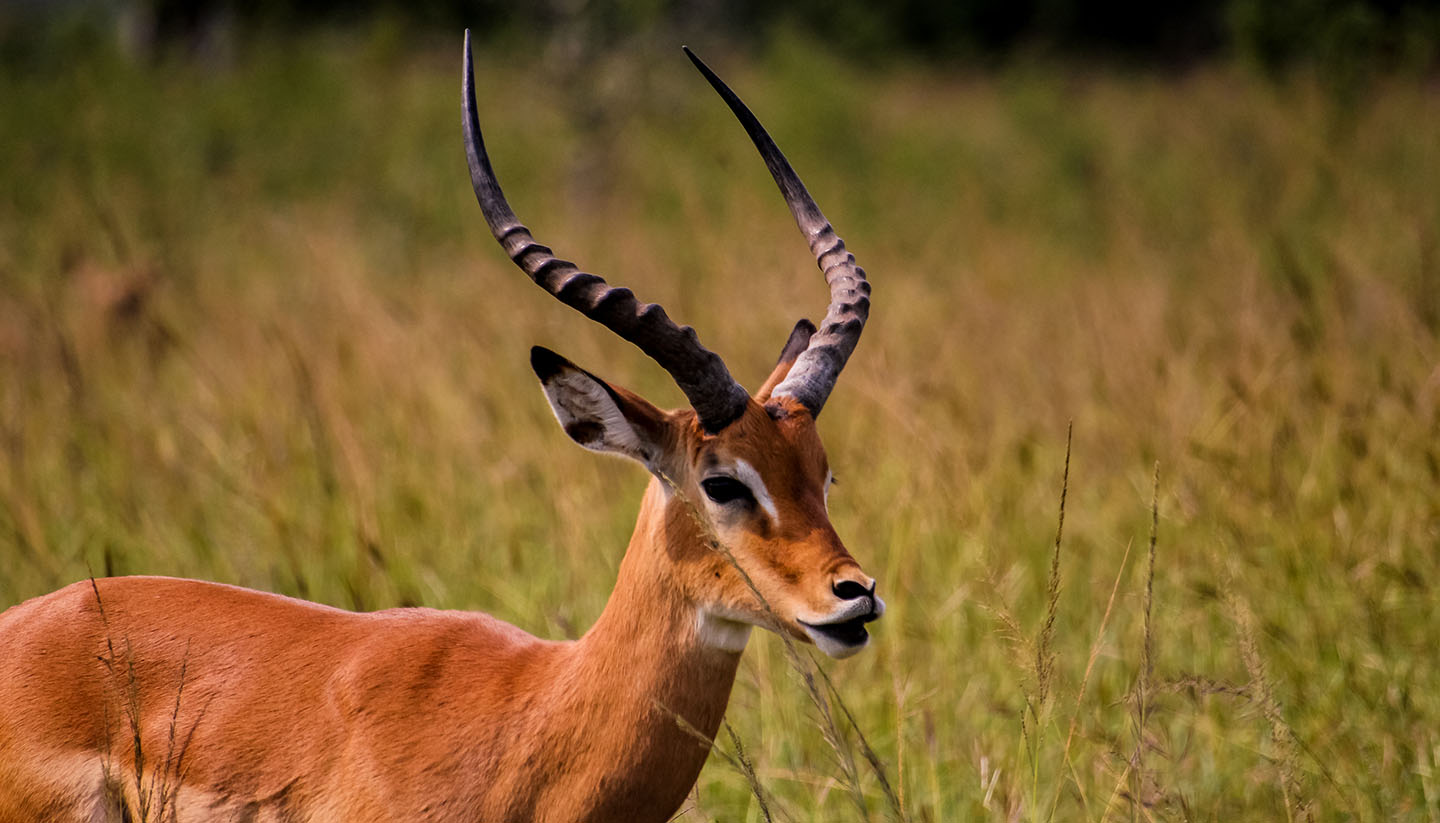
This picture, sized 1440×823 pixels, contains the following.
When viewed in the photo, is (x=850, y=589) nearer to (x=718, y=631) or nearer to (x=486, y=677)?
(x=718, y=631)

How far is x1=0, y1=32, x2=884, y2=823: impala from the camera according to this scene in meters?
2.48

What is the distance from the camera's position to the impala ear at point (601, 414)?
2.49m

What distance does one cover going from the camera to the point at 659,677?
8.43ft

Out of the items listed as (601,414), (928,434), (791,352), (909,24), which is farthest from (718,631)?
(909,24)

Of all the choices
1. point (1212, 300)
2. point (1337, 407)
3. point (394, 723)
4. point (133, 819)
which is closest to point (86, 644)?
point (133, 819)

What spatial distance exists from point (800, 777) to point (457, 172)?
1090 centimetres

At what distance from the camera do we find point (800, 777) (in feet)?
11.0

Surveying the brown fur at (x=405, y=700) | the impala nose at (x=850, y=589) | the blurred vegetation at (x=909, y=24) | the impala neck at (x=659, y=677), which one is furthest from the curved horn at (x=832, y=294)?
the blurred vegetation at (x=909, y=24)

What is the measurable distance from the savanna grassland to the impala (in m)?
0.45

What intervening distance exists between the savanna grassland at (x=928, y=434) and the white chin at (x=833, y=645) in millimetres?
245

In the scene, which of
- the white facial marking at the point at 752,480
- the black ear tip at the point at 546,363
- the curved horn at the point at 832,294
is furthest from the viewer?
the curved horn at the point at 832,294

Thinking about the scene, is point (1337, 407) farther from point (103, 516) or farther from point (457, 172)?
point (457, 172)

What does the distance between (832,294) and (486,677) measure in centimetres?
114

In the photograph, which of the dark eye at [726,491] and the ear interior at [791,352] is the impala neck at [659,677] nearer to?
the dark eye at [726,491]
